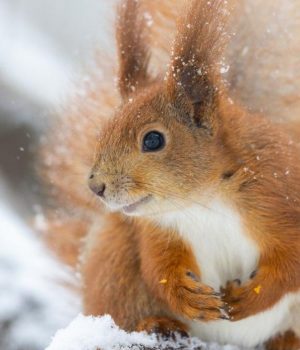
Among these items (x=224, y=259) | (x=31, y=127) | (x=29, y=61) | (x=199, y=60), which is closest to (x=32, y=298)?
(x=31, y=127)

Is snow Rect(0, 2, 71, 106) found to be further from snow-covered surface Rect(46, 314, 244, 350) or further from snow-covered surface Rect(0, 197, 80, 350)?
snow-covered surface Rect(46, 314, 244, 350)

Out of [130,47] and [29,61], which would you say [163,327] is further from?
[29,61]

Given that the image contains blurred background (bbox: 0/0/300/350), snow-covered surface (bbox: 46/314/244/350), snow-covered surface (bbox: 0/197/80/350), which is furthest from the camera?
snow-covered surface (bbox: 0/197/80/350)

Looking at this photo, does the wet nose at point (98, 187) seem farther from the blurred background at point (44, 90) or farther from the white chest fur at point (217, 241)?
the blurred background at point (44, 90)

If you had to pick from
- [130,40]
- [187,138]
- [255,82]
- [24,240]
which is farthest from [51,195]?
[187,138]

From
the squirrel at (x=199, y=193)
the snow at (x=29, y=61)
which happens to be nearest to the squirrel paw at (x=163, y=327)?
the squirrel at (x=199, y=193)

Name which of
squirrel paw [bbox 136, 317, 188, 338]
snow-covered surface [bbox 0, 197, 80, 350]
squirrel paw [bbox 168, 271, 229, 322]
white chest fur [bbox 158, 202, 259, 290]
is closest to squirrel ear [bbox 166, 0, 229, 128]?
white chest fur [bbox 158, 202, 259, 290]

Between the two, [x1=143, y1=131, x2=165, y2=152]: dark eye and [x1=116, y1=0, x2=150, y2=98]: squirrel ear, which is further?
[x1=116, y1=0, x2=150, y2=98]: squirrel ear
